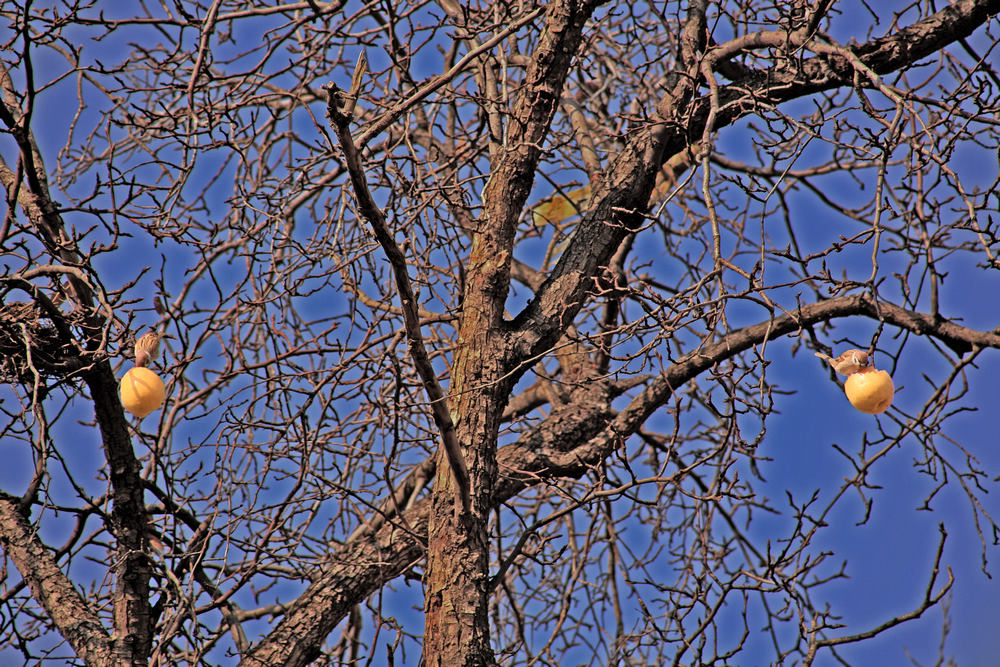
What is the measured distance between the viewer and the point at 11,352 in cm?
357

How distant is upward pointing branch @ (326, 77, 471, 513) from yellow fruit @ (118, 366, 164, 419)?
2.71 feet

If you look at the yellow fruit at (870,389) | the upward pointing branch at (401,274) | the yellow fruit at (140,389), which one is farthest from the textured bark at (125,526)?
the yellow fruit at (870,389)

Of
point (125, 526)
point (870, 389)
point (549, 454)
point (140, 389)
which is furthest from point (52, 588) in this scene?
point (870, 389)

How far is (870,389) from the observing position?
9.25 feet

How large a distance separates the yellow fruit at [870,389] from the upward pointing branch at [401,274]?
1284mm

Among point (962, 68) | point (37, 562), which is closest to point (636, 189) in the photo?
point (962, 68)

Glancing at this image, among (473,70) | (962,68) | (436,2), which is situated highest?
(436,2)

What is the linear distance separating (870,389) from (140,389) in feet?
7.43

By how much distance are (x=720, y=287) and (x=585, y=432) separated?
1.47 m

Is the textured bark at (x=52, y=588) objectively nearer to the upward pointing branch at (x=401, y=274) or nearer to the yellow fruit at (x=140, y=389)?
the yellow fruit at (x=140, y=389)

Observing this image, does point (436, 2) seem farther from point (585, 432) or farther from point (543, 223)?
point (585, 432)

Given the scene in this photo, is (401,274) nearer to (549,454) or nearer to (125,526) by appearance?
(549,454)

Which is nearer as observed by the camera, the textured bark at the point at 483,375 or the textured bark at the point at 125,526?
the textured bark at the point at 483,375

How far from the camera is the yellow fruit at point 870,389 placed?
282cm
